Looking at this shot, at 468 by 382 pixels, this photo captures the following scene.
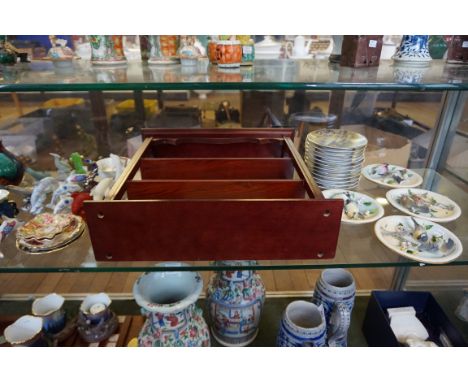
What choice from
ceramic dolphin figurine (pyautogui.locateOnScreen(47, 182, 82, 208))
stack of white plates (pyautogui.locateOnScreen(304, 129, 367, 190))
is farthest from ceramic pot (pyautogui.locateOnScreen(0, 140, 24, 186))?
stack of white plates (pyautogui.locateOnScreen(304, 129, 367, 190))

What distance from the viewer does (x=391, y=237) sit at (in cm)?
71

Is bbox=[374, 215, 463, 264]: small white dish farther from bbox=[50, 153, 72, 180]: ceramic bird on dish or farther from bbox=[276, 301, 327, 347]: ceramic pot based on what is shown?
bbox=[50, 153, 72, 180]: ceramic bird on dish

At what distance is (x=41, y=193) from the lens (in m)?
0.81

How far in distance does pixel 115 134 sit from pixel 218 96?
49 centimetres

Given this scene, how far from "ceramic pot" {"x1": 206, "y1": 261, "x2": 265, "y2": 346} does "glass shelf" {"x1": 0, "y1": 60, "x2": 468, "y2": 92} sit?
513 millimetres

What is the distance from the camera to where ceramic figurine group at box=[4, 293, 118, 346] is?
3.12 feet

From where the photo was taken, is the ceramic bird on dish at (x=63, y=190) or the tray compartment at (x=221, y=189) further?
the ceramic bird on dish at (x=63, y=190)

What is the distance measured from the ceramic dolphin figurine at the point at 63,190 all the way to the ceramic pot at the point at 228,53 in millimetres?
442

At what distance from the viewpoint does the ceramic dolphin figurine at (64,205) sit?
2.48 feet

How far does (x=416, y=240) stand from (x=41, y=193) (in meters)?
0.85

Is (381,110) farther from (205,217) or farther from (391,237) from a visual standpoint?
(205,217)

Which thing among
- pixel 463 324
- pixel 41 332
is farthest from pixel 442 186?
pixel 41 332

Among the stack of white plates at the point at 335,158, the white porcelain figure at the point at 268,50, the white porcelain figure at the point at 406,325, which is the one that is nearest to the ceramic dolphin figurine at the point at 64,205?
the stack of white plates at the point at 335,158

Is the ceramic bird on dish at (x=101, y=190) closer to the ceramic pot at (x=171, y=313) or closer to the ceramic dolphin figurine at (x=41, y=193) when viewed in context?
the ceramic dolphin figurine at (x=41, y=193)
